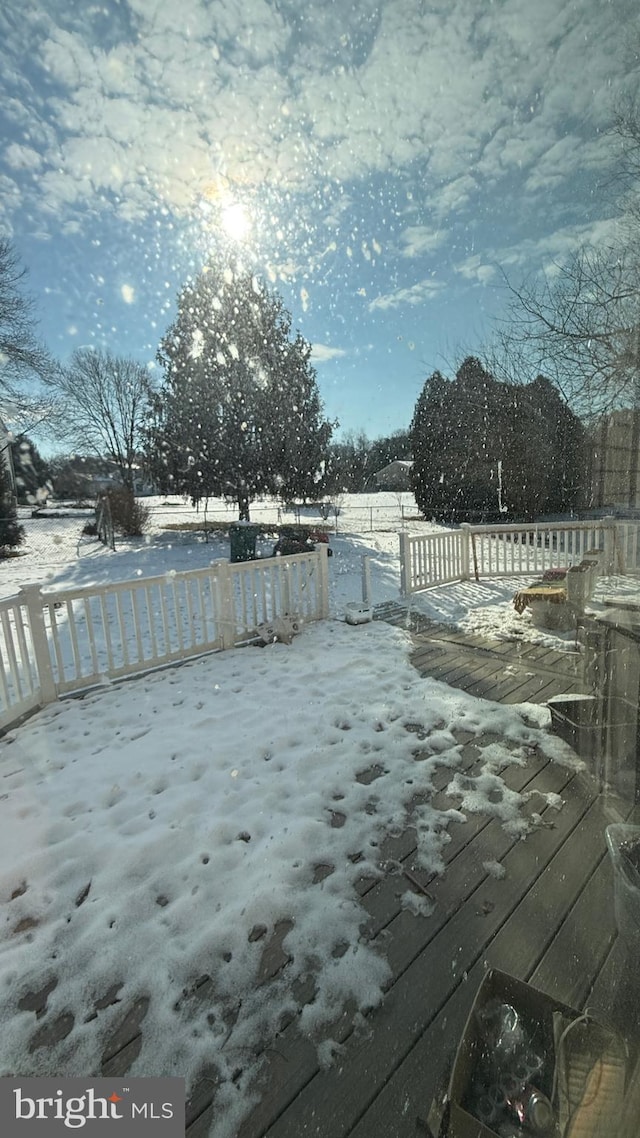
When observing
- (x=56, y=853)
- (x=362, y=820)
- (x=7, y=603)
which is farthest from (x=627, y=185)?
(x=7, y=603)

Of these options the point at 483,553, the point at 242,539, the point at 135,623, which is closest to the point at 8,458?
the point at 242,539

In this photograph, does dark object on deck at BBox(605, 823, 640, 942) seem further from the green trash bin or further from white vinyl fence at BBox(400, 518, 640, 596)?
the green trash bin

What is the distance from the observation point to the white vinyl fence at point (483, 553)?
5609mm

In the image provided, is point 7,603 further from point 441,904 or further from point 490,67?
point 490,67

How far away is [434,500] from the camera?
14.5 m

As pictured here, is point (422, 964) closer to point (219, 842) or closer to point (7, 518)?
point (219, 842)

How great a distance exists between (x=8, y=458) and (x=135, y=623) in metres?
11.4

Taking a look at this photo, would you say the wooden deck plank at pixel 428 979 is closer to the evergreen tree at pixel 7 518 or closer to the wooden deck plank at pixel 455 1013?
the wooden deck plank at pixel 455 1013

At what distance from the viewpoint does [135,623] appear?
3.52 meters

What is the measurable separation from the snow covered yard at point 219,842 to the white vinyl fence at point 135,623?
228mm

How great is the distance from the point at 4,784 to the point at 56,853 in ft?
2.32

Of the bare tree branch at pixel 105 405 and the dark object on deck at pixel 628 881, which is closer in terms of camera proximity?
the dark object on deck at pixel 628 881

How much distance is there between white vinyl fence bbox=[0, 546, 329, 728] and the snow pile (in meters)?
0.29

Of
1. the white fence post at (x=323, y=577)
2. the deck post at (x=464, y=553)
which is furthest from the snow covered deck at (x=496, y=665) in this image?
the deck post at (x=464, y=553)
